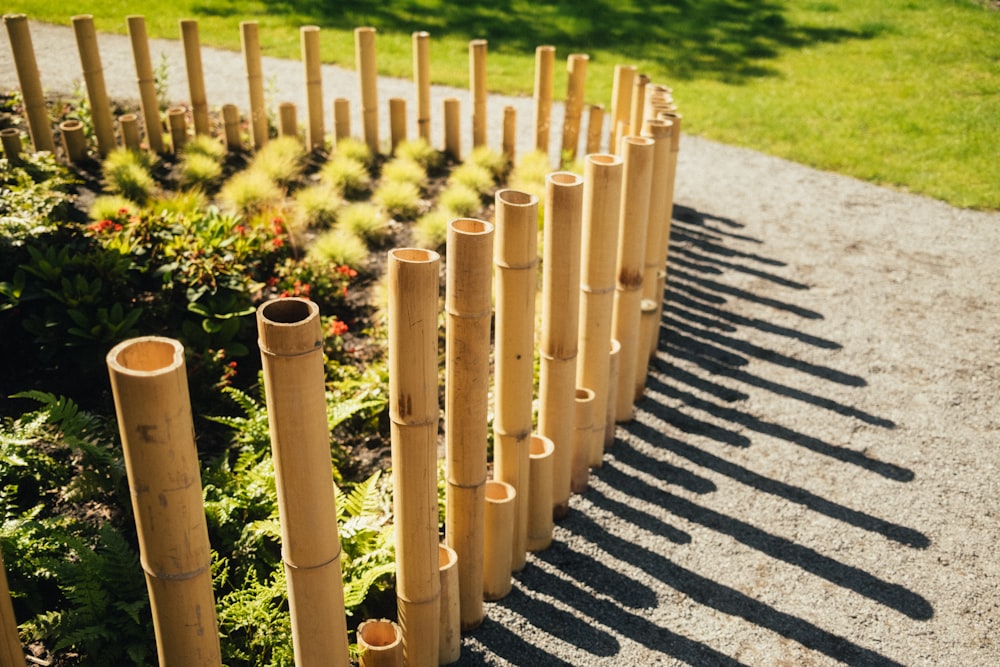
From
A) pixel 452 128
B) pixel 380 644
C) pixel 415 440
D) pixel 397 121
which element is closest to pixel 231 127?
pixel 397 121

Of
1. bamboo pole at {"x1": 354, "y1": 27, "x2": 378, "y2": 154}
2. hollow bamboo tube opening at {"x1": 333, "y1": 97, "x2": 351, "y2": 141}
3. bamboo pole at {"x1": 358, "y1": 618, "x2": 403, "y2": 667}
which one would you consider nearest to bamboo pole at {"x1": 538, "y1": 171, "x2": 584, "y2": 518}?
bamboo pole at {"x1": 358, "y1": 618, "x2": 403, "y2": 667}

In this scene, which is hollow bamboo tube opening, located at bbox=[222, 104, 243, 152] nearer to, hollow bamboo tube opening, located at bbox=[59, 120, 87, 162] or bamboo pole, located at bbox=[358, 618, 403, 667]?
hollow bamboo tube opening, located at bbox=[59, 120, 87, 162]

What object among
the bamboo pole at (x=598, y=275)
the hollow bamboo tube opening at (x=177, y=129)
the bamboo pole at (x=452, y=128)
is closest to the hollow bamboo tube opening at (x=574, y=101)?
the bamboo pole at (x=452, y=128)

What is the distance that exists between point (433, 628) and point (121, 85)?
7.57 meters

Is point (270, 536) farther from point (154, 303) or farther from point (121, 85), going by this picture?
point (121, 85)

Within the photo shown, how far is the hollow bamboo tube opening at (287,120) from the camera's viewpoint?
7.04 meters

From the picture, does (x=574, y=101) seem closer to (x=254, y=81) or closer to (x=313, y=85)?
(x=313, y=85)

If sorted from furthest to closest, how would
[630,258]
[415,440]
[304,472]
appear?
1. [630,258]
2. [415,440]
3. [304,472]

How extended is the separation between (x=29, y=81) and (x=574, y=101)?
4228mm

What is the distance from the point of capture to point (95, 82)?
6.38 meters

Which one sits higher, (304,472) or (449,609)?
(304,472)

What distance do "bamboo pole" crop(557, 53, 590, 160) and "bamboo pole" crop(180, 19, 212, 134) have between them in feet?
9.95

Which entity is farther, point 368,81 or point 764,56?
point 764,56

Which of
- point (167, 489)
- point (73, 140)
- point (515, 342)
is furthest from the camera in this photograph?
point (73, 140)
